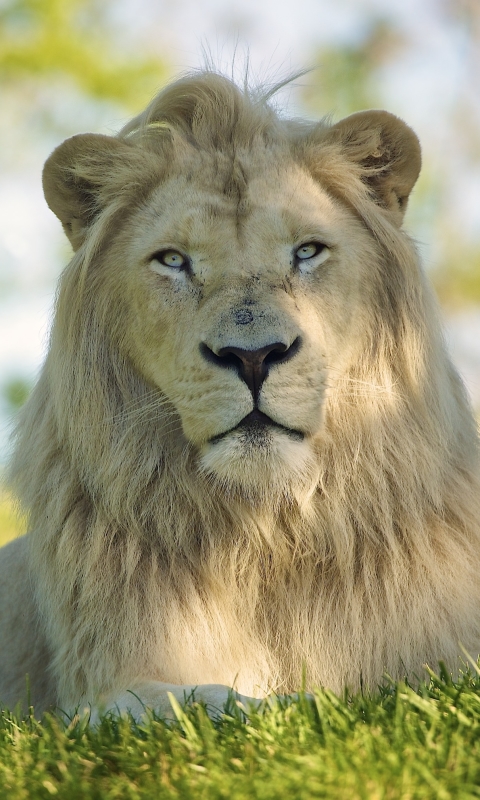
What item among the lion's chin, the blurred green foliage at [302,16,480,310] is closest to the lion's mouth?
the lion's chin

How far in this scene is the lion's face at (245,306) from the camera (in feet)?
9.16

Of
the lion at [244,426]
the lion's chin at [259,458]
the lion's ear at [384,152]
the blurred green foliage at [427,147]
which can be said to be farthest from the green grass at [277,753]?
the blurred green foliage at [427,147]

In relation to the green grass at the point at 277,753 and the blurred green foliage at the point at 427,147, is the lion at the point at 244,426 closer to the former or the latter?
the green grass at the point at 277,753

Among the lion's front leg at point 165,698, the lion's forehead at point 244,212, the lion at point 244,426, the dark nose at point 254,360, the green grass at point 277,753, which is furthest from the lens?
the lion's forehead at point 244,212

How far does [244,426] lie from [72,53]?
1816cm

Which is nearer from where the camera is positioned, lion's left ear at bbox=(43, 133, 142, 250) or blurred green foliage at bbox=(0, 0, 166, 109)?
lion's left ear at bbox=(43, 133, 142, 250)

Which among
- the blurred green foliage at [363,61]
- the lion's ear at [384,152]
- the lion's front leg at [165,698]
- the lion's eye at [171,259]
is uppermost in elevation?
the blurred green foliage at [363,61]

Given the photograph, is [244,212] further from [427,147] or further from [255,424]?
[427,147]

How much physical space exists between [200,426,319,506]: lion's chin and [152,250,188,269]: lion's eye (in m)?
0.57

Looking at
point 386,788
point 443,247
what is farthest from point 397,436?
point 443,247

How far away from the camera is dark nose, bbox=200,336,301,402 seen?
9.01ft

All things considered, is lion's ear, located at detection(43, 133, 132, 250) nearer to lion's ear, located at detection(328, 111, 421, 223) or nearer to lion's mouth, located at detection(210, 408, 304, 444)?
lion's ear, located at detection(328, 111, 421, 223)

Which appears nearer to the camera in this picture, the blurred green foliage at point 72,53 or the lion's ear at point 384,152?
the lion's ear at point 384,152

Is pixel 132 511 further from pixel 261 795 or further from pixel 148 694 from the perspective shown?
pixel 261 795
